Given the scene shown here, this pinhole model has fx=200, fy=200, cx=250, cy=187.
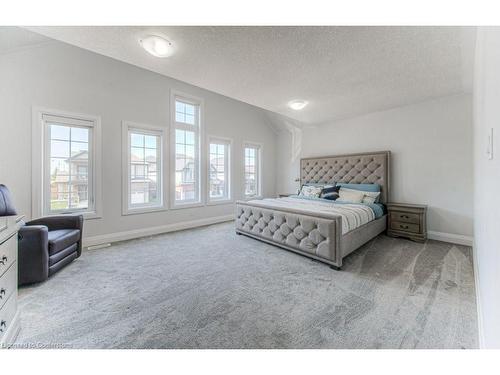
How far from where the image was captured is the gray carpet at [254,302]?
138 centimetres

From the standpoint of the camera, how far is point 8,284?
51.3 inches

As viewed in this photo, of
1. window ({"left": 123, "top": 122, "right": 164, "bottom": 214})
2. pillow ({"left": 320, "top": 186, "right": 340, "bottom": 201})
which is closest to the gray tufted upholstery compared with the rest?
pillow ({"left": 320, "top": 186, "right": 340, "bottom": 201})

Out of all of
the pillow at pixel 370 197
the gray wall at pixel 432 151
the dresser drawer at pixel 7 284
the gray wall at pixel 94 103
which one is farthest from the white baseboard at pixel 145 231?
the gray wall at pixel 432 151

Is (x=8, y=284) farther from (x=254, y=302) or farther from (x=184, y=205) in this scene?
(x=184, y=205)

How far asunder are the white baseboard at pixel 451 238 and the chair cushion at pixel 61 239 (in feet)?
17.8

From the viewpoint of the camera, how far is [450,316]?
158cm

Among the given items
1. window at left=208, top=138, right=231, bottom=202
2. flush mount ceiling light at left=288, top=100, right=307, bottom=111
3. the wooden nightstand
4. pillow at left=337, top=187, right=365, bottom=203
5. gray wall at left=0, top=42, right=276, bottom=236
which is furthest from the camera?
window at left=208, top=138, right=231, bottom=202

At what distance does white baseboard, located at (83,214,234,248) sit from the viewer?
3.25 meters

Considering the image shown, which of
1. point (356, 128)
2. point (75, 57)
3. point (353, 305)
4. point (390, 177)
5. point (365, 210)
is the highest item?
point (75, 57)

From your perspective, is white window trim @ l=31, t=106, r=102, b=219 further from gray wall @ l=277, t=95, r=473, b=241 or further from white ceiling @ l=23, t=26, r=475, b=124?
gray wall @ l=277, t=95, r=473, b=241

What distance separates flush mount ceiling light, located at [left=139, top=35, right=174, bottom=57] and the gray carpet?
2338mm
